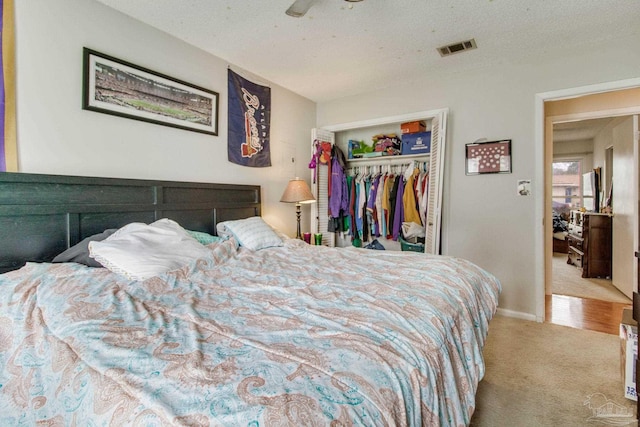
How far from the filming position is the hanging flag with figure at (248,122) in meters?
2.99

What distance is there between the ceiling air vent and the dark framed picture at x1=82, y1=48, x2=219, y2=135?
6.72 ft

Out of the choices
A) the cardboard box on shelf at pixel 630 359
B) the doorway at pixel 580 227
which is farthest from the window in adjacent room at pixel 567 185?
the cardboard box on shelf at pixel 630 359

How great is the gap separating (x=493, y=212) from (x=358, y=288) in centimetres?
233

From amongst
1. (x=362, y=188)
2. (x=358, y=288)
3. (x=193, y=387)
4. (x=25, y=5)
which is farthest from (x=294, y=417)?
(x=362, y=188)

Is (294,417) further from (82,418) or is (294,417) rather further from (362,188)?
A: (362,188)

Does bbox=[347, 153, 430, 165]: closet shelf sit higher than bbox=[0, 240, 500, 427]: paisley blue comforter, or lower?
higher

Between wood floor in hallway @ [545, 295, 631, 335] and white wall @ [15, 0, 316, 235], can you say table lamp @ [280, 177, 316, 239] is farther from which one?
wood floor in hallway @ [545, 295, 631, 335]

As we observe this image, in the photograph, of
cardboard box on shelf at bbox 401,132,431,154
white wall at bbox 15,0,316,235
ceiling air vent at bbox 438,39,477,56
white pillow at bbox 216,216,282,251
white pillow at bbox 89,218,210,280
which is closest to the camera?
white pillow at bbox 89,218,210,280

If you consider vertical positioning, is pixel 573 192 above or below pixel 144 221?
above

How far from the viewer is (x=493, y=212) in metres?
3.09

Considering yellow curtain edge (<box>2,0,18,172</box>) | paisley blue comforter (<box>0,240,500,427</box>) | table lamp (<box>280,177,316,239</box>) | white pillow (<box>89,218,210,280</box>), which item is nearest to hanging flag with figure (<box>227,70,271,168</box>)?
table lamp (<box>280,177,316,239</box>)

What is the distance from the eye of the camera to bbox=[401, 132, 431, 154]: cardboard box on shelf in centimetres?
353

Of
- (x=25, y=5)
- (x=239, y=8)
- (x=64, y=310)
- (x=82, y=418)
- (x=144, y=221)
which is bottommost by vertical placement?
(x=82, y=418)

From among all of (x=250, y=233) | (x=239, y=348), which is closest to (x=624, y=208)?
(x=250, y=233)
